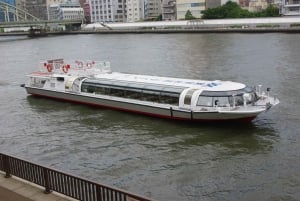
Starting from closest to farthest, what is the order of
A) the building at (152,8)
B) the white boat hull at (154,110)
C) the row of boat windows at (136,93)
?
1. the white boat hull at (154,110)
2. the row of boat windows at (136,93)
3. the building at (152,8)

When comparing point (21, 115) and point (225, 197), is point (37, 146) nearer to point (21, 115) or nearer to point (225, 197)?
point (21, 115)

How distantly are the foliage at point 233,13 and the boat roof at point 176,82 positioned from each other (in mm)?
95363

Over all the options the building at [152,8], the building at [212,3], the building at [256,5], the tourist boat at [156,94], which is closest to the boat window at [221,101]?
the tourist boat at [156,94]

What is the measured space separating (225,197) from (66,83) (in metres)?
18.8

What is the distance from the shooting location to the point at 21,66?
2104 inches

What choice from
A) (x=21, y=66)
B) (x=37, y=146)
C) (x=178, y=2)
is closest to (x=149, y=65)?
(x=21, y=66)

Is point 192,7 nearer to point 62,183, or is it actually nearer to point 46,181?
point 46,181

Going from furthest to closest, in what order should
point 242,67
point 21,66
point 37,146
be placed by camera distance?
point 21,66, point 242,67, point 37,146

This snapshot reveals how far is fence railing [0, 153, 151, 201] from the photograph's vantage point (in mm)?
9117

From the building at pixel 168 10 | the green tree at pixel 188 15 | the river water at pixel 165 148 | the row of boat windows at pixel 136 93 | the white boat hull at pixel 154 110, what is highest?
the building at pixel 168 10

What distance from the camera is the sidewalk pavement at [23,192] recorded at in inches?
405

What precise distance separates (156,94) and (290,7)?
327ft

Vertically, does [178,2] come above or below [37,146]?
above

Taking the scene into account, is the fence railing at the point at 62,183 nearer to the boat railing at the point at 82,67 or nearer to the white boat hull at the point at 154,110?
the white boat hull at the point at 154,110
